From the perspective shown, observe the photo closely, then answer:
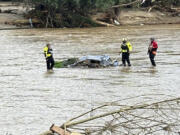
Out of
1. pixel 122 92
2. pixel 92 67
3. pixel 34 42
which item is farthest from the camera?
pixel 34 42

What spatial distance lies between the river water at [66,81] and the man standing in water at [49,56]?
412 millimetres

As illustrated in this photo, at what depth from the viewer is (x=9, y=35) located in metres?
47.0

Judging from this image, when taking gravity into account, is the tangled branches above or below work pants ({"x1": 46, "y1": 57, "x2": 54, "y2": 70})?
above

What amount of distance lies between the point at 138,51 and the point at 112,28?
64.4 ft

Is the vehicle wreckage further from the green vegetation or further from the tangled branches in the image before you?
the green vegetation

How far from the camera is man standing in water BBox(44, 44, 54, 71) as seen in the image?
82.1ft

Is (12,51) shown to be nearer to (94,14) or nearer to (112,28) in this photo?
(112,28)

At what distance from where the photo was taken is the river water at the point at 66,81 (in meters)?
16.6

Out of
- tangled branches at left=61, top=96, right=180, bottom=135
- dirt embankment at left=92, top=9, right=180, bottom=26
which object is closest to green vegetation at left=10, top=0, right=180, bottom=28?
dirt embankment at left=92, top=9, right=180, bottom=26

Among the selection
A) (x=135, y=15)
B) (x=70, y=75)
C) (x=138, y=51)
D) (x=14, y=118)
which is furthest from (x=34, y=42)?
(x=14, y=118)

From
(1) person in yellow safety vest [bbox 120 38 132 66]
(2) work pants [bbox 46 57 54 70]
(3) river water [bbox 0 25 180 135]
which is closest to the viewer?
(3) river water [bbox 0 25 180 135]

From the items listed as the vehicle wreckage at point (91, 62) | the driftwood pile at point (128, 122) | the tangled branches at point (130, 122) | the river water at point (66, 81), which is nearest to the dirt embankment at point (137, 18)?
the river water at point (66, 81)

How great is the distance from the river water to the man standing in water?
0.41 metres

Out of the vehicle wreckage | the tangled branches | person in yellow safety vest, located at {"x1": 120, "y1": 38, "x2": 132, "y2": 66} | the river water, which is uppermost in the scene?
the tangled branches
